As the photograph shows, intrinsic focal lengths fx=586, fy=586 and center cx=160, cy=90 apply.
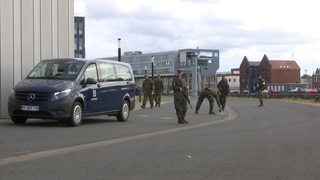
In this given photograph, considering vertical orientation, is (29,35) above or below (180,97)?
above

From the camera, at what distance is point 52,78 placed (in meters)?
15.8

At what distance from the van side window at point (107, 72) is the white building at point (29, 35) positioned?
2819 millimetres

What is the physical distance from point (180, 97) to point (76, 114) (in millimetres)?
3690

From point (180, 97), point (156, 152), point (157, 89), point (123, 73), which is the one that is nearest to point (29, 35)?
point (123, 73)

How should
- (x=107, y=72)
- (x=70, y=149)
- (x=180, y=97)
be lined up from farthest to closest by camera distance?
(x=180, y=97) → (x=107, y=72) → (x=70, y=149)

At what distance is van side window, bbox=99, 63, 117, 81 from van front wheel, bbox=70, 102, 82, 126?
1616 mm

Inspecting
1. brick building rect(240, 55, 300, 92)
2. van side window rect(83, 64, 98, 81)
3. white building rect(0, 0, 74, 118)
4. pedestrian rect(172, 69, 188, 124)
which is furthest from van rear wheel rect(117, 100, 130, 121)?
brick building rect(240, 55, 300, 92)

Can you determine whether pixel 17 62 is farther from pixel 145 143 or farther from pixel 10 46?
pixel 145 143

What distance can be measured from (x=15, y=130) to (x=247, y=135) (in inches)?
217

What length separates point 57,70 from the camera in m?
16.1

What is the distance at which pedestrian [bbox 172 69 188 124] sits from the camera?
17.8 meters

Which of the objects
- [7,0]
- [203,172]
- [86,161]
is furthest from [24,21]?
[203,172]

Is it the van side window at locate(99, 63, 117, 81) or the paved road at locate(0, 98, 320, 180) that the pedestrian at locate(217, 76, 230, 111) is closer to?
the van side window at locate(99, 63, 117, 81)

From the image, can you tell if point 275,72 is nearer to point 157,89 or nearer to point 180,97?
point 157,89
